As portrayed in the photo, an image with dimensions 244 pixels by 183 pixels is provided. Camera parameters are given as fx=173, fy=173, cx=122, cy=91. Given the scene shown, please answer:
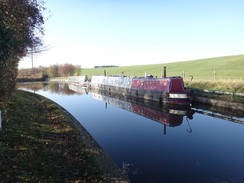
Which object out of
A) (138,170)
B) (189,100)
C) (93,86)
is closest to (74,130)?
(138,170)

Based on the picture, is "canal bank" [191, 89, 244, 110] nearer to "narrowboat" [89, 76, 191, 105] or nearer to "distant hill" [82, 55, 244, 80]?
"narrowboat" [89, 76, 191, 105]

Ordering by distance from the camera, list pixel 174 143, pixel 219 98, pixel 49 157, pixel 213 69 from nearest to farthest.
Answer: pixel 49 157 < pixel 174 143 < pixel 219 98 < pixel 213 69

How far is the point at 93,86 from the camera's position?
1362 inches

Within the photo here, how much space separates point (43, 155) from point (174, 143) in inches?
223

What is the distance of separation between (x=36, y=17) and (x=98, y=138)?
7.64 m

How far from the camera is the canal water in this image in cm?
561

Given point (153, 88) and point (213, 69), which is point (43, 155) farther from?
point (213, 69)

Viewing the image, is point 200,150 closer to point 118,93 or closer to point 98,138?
point 98,138

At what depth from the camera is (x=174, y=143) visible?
26.5ft

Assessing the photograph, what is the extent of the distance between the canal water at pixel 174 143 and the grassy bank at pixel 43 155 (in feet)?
5.03

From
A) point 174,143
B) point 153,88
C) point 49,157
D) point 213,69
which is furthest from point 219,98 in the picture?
point 213,69

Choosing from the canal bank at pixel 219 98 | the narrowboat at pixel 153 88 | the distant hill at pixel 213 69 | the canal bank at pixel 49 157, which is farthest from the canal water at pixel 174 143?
the distant hill at pixel 213 69

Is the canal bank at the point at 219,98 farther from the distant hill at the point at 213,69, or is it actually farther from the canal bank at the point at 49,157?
the canal bank at the point at 49,157

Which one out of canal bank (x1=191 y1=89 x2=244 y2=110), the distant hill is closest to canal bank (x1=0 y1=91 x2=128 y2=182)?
canal bank (x1=191 y1=89 x2=244 y2=110)
